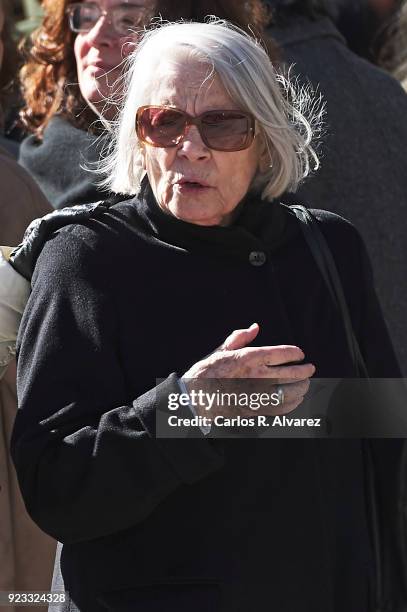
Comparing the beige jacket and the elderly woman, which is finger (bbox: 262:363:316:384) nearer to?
the elderly woman

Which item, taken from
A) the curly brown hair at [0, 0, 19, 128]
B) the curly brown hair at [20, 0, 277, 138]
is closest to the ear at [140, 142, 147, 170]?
the curly brown hair at [20, 0, 277, 138]

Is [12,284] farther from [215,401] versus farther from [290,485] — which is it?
[290,485]

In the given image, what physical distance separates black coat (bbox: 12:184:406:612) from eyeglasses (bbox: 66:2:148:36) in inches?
36.8

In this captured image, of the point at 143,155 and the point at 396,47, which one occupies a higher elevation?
the point at 143,155

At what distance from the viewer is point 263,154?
2469 millimetres

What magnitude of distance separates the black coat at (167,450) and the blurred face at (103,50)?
0.85m

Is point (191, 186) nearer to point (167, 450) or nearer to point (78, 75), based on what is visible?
point (167, 450)

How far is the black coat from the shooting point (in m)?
2.09

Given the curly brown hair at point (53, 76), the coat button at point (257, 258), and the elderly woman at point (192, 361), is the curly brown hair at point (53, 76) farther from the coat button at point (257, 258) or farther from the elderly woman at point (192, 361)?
the coat button at point (257, 258)

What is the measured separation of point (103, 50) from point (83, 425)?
1394mm

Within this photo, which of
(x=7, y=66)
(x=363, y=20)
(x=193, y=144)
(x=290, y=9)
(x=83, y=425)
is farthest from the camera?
(x=363, y=20)

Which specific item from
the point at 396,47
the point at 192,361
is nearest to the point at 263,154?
the point at 192,361

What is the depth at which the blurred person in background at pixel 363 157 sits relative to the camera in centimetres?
341

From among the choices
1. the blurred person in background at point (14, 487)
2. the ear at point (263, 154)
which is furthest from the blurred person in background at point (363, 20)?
the ear at point (263, 154)
